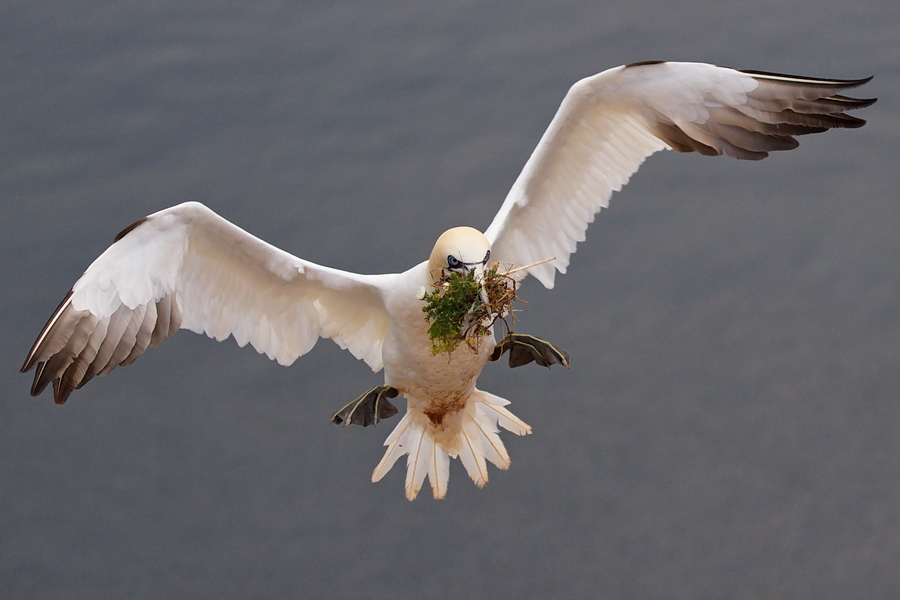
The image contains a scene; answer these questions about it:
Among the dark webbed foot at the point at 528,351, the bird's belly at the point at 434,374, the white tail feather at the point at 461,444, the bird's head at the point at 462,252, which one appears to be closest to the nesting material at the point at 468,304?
the bird's head at the point at 462,252

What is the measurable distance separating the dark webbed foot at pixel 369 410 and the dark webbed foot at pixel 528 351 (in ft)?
1.32

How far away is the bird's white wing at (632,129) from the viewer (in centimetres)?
386

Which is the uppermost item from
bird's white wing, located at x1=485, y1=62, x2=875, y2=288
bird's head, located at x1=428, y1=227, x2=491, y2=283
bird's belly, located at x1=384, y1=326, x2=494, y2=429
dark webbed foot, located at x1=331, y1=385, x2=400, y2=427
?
bird's white wing, located at x1=485, y1=62, x2=875, y2=288

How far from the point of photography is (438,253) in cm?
359

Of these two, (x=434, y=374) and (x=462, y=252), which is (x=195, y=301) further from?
(x=462, y=252)

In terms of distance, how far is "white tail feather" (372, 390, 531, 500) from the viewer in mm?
4312

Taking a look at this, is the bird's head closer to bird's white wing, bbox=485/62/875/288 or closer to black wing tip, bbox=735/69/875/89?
bird's white wing, bbox=485/62/875/288

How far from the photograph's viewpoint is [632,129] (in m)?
4.17

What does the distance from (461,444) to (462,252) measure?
3.44ft

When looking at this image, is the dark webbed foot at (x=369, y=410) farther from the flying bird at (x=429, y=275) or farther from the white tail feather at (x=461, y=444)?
the white tail feather at (x=461, y=444)

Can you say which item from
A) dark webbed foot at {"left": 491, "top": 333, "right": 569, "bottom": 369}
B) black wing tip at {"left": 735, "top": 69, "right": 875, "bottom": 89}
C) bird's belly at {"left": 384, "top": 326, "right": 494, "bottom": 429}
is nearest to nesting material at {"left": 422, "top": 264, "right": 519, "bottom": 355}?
A: bird's belly at {"left": 384, "top": 326, "right": 494, "bottom": 429}

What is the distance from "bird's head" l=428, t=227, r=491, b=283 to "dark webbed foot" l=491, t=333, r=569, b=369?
0.59 m

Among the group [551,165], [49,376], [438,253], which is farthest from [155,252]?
[551,165]

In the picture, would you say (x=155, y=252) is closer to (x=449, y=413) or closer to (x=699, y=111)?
(x=449, y=413)
